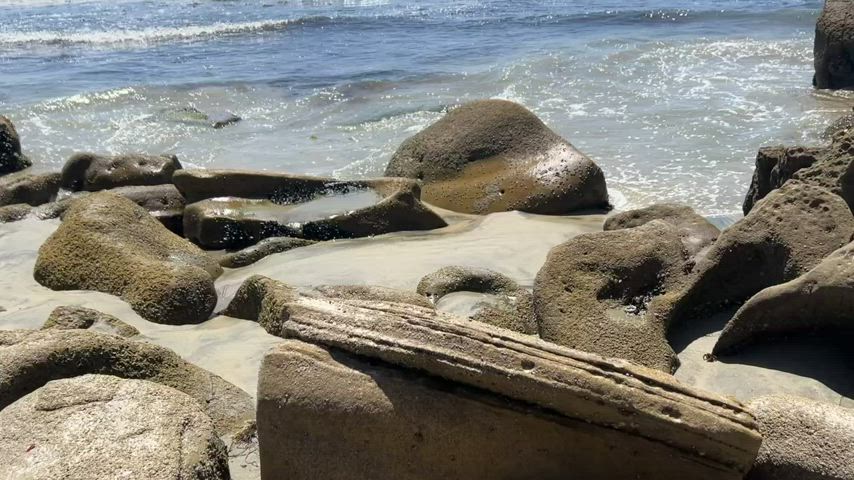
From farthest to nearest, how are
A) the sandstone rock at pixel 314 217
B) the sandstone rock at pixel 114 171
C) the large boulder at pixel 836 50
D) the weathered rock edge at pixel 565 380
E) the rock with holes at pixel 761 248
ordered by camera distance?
the large boulder at pixel 836 50 → the sandstone rock at pixel 114 171 → the sandstone rock at pixel 314 217 → the rock with holes at pixel 761 248 → the weathered rock edge at pixel 565 380

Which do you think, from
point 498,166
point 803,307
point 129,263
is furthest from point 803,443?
point 498,166

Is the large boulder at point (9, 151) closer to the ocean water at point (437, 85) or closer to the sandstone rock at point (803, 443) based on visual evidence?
the ocean water at point (437, 85)

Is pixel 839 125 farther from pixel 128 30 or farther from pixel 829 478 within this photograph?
pixel 128 30

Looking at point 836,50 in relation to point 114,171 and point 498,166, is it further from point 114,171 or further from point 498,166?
point 114,171

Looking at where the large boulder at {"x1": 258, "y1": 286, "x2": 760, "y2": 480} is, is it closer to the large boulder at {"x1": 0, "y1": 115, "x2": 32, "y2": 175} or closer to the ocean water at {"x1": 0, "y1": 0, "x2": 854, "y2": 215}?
the ocean water at {"x1": 0, "y1": 0, "x2": 854, "y2": 215}

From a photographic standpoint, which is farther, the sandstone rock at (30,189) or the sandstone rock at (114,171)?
the sandstone rock at (114,171)

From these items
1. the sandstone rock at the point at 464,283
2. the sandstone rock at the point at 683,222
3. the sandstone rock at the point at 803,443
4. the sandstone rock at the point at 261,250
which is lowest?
the sandstone rock at the point at 261,250

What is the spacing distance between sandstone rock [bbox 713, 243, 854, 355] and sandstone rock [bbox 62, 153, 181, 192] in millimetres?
5243

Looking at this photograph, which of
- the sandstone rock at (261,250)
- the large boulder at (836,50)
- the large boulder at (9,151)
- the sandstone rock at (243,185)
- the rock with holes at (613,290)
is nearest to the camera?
the rock with holes at (613,290)

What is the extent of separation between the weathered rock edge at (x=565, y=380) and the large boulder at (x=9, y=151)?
746cm

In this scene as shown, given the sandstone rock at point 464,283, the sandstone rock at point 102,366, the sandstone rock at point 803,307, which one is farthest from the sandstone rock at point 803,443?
the sandstone rock at point 464,283

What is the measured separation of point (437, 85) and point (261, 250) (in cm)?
767

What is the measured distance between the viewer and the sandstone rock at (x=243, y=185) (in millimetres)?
6352

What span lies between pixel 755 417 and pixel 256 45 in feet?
60.6
